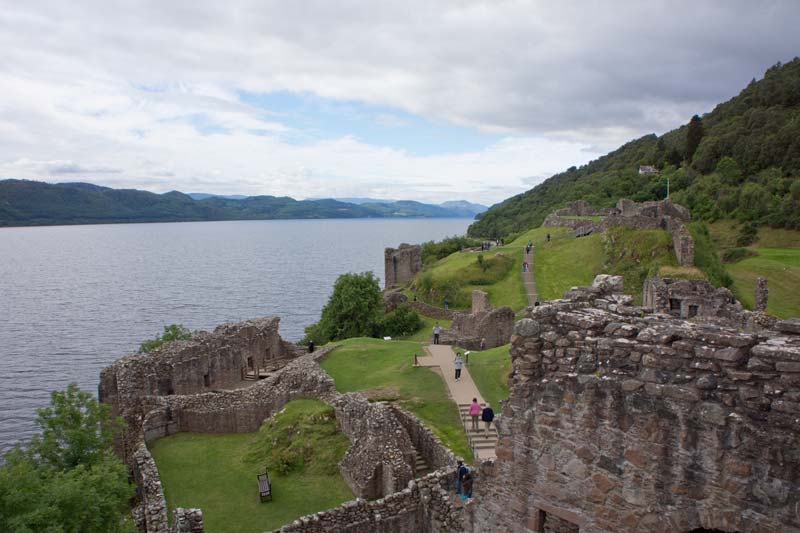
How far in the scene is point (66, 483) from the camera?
12.9m

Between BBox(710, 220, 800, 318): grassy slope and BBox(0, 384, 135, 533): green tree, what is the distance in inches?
1472

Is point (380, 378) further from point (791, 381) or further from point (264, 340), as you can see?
point (791, 381)

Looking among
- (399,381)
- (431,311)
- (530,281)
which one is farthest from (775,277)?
(399,381)

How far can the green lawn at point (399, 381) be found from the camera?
67.1 ft

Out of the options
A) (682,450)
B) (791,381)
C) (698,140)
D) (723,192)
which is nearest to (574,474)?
(682,450)

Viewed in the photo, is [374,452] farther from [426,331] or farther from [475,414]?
[426,331]

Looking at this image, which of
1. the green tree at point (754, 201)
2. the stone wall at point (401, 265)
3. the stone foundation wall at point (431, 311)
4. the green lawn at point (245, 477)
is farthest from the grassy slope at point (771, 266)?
the stone wall at point (401, 265)

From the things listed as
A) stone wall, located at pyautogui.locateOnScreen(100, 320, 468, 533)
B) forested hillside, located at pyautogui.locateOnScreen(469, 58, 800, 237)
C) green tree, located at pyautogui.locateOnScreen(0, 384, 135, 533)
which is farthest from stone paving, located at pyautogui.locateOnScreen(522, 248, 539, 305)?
green tree, located at pyautogui.locateOnScreen(0, 384, 135, 533)

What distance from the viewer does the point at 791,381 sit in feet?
19.4

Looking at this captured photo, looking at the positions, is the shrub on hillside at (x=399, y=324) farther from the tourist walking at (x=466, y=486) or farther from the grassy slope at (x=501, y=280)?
the tourist walking at (x=466, y=486)

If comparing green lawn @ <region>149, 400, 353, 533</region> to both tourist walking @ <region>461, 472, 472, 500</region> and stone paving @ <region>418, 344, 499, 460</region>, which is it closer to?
tourist walking @ <region>461, 472, 472, 500</region>

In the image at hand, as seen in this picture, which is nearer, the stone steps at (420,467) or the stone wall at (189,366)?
the stone steps at (420,467)

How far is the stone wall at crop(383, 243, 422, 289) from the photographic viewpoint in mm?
77625

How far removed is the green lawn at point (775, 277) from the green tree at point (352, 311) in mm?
29290
